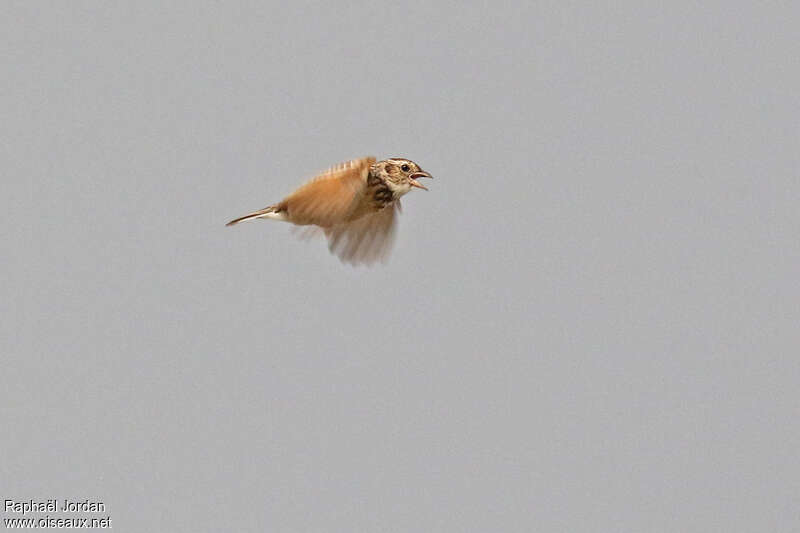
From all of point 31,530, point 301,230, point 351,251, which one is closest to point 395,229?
point 351,251

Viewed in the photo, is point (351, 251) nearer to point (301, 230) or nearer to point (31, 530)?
point (301, 230)

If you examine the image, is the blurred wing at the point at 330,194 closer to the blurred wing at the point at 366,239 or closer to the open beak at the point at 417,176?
the open beak at the point at 417,176

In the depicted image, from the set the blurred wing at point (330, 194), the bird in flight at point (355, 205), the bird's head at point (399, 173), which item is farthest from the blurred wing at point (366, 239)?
the blurred wing at point (330, 194)

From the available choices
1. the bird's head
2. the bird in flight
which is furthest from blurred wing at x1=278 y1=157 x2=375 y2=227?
the bird's head

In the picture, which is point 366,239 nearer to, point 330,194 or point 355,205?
point 355,205

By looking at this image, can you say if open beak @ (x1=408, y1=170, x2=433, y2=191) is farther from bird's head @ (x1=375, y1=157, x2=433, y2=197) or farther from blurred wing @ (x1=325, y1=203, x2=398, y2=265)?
blurred wing @ (x1=325, y1=203, x2=398, y2=265)

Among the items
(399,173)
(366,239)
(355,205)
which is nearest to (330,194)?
(355,205)

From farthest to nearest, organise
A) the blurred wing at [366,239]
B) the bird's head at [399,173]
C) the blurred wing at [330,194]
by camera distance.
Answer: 1. the blurred wing at [366,239]
2. the bird's head at [399,173]
3. the blurred wing at [330,194]
